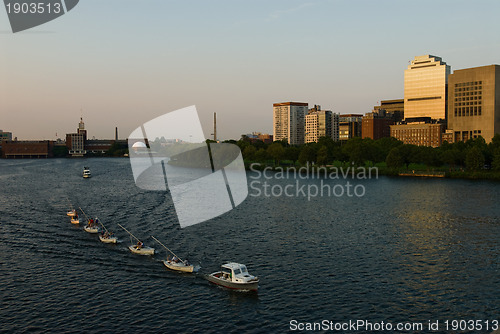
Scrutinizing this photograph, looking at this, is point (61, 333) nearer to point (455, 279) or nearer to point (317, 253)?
point (317, 253)

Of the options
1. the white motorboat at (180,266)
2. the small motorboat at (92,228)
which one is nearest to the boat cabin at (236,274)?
the white motorboat at (180,266)

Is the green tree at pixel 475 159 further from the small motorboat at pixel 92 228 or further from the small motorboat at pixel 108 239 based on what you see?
the small motorboat at pixel 108 239

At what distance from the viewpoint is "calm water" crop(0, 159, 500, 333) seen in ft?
130

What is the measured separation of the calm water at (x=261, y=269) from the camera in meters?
39.5

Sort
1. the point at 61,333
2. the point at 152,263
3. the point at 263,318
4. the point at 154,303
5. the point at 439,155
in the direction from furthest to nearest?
1. the point at 439,155
2. the point at 152,263
3. the point at 154,303
4. the point at 263,318
5. the point at 61,333

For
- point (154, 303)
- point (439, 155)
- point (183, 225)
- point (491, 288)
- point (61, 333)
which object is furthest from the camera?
point (439, 155)

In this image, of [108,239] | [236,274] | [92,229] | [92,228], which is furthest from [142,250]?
[236,274]

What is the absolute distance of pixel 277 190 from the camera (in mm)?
129875

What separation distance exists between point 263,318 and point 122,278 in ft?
62.1

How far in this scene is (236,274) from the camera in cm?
4547

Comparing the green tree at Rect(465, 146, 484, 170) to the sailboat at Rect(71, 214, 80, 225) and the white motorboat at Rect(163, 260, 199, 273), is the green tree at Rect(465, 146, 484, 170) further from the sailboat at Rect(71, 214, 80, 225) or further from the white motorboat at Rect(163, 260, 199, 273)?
the white motorboat at Rect(163, 260, 199, 273)

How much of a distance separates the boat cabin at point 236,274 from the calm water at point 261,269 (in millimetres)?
1482

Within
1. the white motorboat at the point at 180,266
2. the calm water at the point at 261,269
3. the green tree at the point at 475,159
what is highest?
the green tree at the point at 475,159

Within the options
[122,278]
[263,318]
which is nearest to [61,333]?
[122,278]
